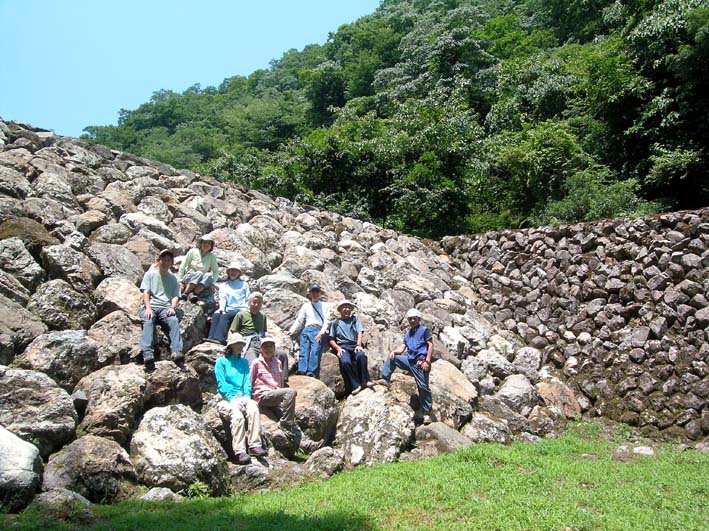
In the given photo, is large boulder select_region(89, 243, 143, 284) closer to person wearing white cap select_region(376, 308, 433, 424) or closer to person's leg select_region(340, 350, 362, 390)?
person's leg select_region(340, 350, 362, 390)

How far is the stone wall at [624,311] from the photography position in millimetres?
9047

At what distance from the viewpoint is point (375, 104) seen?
27188 mm

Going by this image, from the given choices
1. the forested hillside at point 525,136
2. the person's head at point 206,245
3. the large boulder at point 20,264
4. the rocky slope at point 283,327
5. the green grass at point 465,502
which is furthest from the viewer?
the forested hillside at point 525,136

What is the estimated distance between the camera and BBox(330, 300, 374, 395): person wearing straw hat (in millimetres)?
7711

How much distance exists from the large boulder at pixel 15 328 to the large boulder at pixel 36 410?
493 millimetres

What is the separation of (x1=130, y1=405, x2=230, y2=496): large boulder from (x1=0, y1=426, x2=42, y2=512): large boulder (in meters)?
0.91

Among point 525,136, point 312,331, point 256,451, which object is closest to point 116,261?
point 312,331

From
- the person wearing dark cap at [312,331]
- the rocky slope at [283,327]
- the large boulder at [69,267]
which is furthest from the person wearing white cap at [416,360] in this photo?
the large boulder at [69,267]

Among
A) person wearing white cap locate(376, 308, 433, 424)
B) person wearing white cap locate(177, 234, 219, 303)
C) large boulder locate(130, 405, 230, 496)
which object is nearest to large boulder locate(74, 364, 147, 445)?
large boulder locate(130, 405, 230, 496)

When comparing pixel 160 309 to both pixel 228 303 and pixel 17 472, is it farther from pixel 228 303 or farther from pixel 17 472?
pixel 17 472

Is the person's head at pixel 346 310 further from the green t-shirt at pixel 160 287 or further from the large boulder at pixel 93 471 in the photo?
the large boulder at pixel 93 471

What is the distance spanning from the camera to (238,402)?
245 inches

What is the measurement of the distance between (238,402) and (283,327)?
2303 millimetres

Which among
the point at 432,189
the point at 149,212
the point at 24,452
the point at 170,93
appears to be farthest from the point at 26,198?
the point at 170,93
